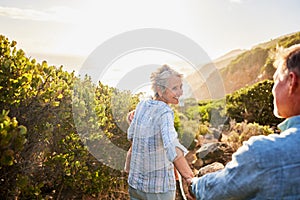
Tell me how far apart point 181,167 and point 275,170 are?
5.14ft

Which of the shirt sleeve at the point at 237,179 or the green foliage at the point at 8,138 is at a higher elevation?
the green foliage at the point at 8,138

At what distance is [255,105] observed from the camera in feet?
36.1

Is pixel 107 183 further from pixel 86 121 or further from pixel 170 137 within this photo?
pixel 170 137

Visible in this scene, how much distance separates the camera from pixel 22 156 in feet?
10.6

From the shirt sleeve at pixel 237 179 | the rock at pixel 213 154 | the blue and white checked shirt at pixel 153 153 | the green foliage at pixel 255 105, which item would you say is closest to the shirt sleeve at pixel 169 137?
the blue and white checked shirt at pixel 153 153

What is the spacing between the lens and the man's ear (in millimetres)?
1394

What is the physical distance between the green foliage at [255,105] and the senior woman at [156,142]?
788 centimetres

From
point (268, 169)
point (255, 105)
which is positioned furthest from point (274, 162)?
point (255, 105)

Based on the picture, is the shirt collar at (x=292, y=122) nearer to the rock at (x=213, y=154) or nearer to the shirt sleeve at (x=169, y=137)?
the shirt sleeve at (x=169, y=137)

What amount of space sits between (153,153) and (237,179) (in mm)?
1747

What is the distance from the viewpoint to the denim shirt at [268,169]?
1249 mm

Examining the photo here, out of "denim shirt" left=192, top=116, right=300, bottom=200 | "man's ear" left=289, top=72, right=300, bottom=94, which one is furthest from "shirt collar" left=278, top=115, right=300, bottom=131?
"man's ear" left=289, top=72, right=300, bottom=94

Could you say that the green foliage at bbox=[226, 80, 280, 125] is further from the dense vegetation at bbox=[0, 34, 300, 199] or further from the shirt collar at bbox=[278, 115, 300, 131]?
the shirt collar at bbox=[278, 115, 300, 131]

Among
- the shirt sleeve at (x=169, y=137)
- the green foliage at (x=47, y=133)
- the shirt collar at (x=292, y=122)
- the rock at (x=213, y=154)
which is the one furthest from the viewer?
the rock at (x=213, y=154)
